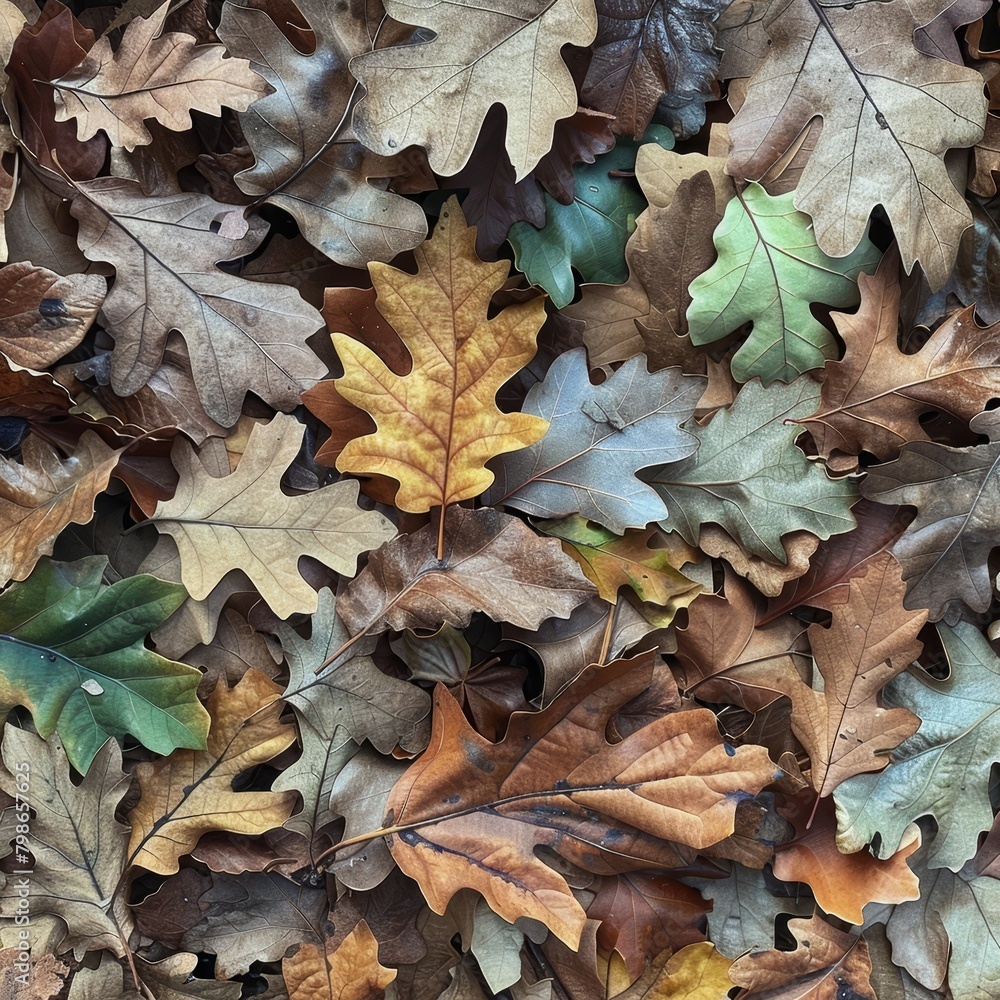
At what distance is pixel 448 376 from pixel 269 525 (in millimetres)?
299

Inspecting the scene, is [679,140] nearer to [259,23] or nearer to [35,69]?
[259,23]

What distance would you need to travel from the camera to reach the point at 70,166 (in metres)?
1.05

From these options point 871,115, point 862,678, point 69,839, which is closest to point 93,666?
point 69,839

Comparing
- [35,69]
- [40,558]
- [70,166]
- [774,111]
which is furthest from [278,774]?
[774,111]

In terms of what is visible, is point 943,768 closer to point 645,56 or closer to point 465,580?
point 465,580

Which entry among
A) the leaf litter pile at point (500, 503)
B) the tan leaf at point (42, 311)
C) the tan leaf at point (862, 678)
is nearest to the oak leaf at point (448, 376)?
the leaf litter pile at point (500, 503)

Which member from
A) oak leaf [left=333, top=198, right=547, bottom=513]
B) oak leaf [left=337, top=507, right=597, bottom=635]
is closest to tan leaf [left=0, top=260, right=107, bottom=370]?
oak leaf [left=333, top=198, right=547, bottom=513]

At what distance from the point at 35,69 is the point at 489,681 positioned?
97 cm

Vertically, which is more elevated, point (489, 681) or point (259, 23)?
point (259, 23)

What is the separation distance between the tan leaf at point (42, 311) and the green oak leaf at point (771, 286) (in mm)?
788

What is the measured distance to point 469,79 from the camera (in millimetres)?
970

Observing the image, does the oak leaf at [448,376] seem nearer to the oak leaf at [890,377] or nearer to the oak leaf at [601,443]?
the oak leaf at [601,443]

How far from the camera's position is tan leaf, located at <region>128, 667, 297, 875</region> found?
A: 1031 mm

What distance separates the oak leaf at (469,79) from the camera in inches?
37.6
